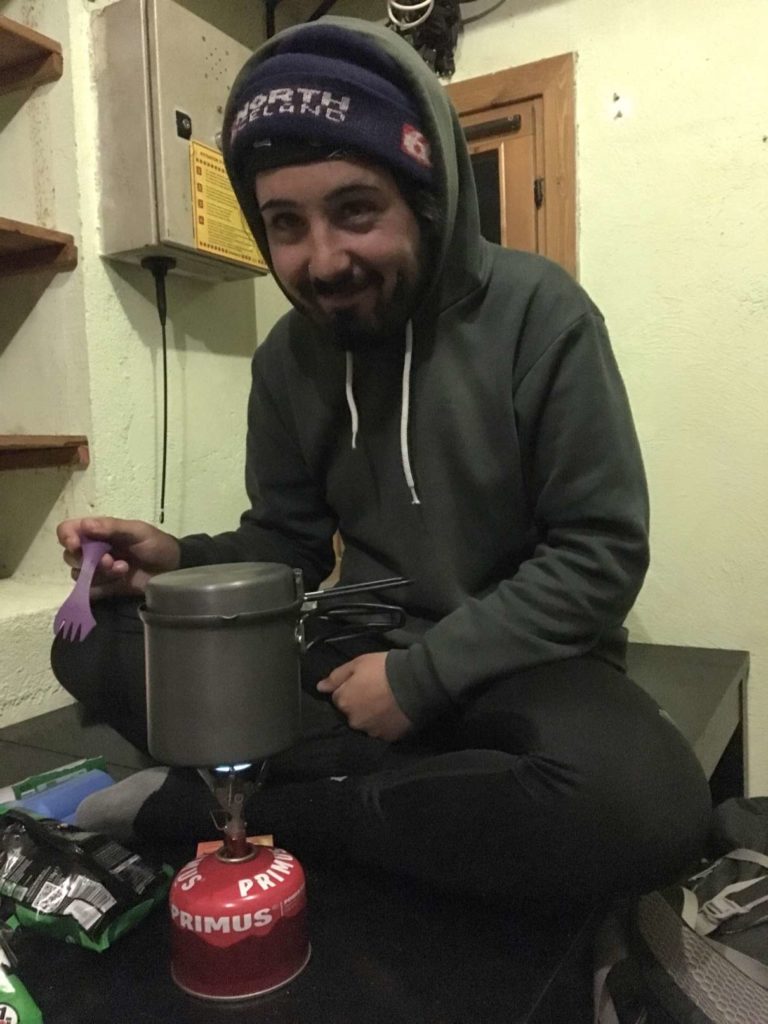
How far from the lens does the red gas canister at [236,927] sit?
57 cm

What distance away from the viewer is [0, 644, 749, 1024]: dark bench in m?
0.58

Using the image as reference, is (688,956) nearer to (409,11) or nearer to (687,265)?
(687,265)

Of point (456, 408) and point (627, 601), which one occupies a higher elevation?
point (456, 408)

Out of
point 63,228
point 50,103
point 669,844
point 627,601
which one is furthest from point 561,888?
point 50,103

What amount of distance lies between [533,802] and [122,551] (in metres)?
0.51

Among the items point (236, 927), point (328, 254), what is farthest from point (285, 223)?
point (236, 927)

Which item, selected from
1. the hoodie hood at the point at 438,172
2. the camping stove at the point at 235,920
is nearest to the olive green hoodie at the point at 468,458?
the hoodie hood at the point at 438,172

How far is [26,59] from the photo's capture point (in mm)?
1308


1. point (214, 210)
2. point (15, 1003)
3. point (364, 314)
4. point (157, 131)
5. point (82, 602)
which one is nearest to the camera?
point (15, 1003)

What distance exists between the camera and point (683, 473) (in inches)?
55.1

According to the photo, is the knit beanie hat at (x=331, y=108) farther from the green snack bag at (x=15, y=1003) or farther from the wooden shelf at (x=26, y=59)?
the green snack bag at (x=15, y=1003)

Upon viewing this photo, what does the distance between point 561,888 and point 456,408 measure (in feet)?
1.61

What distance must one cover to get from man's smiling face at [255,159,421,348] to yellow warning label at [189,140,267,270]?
0.48 metres

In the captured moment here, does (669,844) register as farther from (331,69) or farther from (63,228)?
(63,228)
